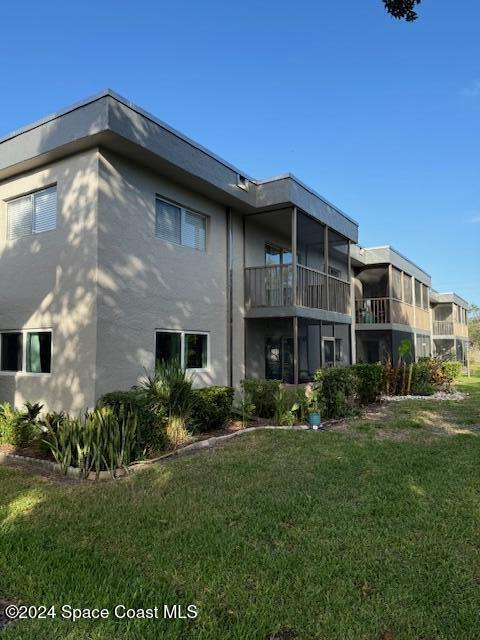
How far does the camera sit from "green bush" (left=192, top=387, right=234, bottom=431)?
9711 mm

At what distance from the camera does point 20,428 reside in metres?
8.68

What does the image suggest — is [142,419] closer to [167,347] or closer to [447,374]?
[167,347]

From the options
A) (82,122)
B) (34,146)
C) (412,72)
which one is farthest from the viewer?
(412,72)

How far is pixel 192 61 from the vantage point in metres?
13.6

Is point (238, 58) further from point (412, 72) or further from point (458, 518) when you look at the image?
point (458, 518)

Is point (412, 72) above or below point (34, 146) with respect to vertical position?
above

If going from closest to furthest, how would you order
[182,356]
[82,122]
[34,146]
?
[82,122], [34,146], [182,356]

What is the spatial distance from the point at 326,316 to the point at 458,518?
9.59 meters

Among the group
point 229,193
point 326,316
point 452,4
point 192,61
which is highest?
point 192,61

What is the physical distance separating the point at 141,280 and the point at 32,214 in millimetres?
3039

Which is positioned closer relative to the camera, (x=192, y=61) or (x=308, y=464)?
(x=308, y=464)

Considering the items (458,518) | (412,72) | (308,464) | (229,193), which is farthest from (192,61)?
(458,518)

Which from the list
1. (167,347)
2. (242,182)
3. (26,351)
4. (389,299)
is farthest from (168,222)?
(389,299)

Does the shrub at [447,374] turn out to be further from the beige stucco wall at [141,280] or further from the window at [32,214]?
the window at [32,214]
